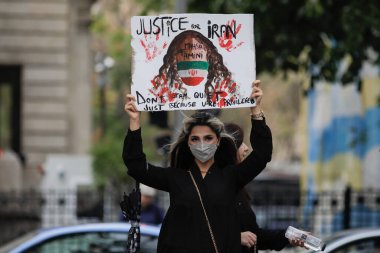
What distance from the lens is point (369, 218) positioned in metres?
19.9

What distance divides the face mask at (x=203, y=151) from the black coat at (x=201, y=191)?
0.26ft

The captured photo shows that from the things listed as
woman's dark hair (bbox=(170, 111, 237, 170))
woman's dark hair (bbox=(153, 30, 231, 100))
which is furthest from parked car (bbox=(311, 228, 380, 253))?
woman's dark hair (bbox=(153, 30, 231, 100))

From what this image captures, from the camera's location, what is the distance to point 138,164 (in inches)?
296

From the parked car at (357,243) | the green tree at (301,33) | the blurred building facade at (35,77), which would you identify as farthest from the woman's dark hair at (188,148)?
the blurred building facade at (35,77)

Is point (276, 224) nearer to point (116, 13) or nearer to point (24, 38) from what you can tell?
point (24, 38)

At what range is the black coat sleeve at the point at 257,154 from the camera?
7.57m

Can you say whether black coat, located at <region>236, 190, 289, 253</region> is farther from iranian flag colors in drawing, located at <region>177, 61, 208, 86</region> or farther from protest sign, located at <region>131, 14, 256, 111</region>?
iranian flag colors in drawing, located at <region>177, 61, 208, 86</region>

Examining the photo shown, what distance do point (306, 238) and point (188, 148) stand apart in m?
0.93

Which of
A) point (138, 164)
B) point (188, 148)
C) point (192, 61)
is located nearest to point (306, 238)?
point (188, 148)

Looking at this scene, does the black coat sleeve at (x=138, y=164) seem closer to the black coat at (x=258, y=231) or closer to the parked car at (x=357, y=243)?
the black coat at (x=258, y=231)

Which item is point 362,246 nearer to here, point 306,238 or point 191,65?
point 306,238

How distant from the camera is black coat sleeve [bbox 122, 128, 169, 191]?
24.6 ft

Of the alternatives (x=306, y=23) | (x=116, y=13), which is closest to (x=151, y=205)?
(x=306, y=23)

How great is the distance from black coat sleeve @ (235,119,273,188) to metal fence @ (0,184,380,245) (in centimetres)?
1119
